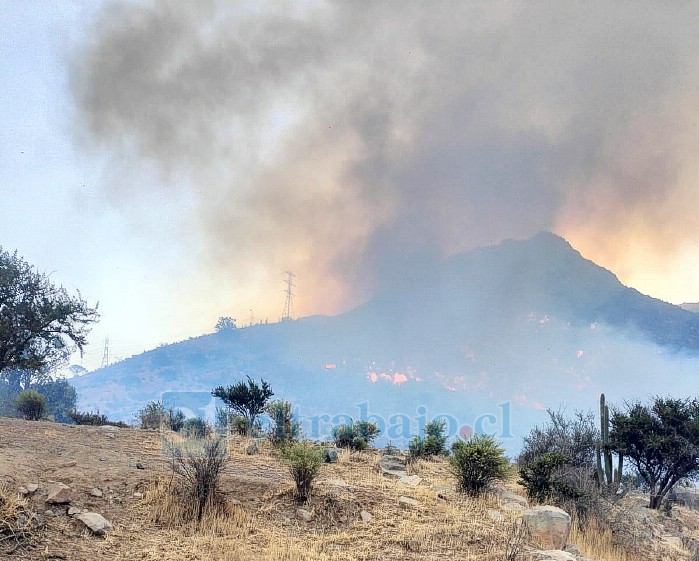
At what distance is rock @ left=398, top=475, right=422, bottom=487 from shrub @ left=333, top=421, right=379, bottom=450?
6730mm

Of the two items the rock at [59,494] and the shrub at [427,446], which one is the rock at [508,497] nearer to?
the shrub at [427,446]

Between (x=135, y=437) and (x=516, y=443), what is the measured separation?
122m

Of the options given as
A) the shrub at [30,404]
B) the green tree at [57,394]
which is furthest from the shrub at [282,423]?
the green tree at [57,394]

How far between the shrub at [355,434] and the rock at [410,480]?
6730 mm

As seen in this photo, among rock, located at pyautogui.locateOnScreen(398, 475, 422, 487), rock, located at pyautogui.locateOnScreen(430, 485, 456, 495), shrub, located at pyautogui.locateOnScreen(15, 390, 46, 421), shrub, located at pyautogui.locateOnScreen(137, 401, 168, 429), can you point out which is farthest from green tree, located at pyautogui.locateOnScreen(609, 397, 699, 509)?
shrub, located at pyautogui.locateOnScreen(15, 390, 46, 421)

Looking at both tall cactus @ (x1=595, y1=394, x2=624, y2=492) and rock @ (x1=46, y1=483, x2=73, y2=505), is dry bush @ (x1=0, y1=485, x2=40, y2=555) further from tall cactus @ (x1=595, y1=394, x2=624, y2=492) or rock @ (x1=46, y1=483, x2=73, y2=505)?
tall cactus @ (x1=595, y1=394, x2=624, y2=492)

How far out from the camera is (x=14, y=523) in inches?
274

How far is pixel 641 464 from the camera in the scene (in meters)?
18.5

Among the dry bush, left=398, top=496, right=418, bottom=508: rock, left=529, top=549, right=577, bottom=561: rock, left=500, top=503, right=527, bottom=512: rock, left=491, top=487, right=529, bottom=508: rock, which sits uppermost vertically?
the dry bush

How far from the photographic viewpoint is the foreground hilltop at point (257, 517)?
7.37 metres

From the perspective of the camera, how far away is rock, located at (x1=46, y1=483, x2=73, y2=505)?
8039 millimetres

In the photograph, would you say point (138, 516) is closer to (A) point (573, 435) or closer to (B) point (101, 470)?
(B) point (101, 470)

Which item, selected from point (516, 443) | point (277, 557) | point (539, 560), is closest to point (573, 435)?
point (539, 560)

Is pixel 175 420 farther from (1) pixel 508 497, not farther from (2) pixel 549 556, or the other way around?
(2) pixel 549 556
